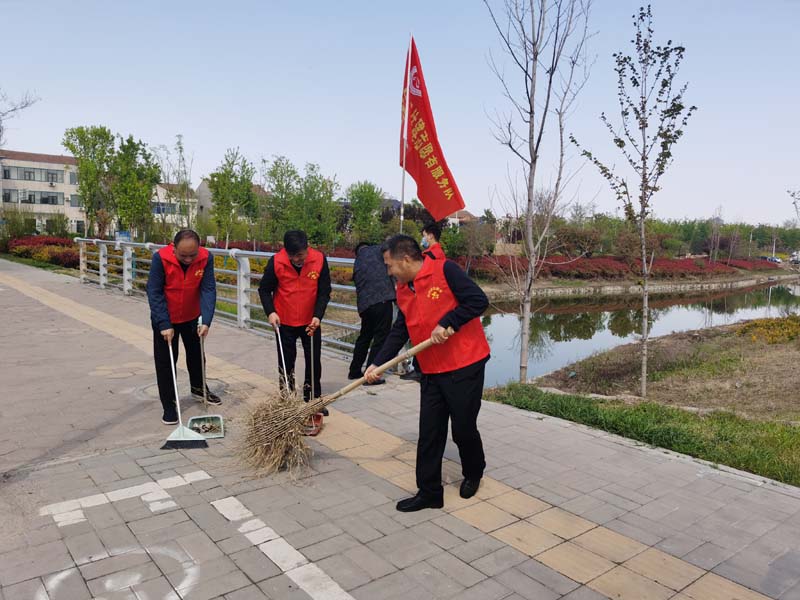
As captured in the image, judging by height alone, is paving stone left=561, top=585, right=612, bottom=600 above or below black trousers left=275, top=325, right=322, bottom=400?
below

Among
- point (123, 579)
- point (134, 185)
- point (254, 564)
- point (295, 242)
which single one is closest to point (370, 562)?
point (254, 564)

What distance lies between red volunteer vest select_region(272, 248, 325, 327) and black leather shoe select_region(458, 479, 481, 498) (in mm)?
1878

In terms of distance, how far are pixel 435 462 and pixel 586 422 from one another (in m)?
2.17

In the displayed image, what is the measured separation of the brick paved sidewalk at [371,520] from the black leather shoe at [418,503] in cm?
5

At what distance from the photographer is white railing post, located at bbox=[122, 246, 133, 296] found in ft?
41.4

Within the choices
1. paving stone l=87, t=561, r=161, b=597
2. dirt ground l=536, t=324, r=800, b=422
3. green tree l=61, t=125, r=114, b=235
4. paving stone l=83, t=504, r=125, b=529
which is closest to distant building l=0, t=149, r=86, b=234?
green tree l=61, t=125, r=114, b=235

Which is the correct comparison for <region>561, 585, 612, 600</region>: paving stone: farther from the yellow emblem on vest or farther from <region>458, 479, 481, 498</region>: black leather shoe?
the yellow emblem on vest

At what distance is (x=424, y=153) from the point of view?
6730mm

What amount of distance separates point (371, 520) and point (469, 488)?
66cm

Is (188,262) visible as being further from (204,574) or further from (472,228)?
(472,228)

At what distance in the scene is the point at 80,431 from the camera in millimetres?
4641

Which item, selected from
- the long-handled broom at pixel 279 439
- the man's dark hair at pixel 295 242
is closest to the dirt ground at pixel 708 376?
the long-handled broom at pixel 279 439

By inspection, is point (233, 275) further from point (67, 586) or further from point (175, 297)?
point (67, 586)

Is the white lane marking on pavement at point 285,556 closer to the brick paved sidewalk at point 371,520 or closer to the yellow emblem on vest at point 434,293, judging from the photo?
the brick paved sidewalk at point 371,520
